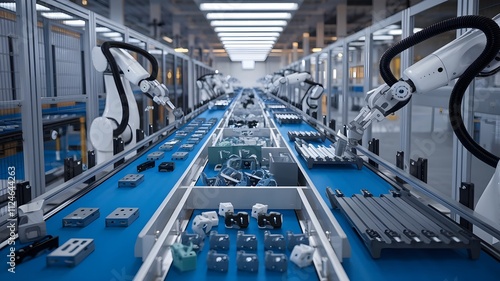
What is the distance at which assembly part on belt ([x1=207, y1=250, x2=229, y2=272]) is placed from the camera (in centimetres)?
148

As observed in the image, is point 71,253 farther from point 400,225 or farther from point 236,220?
point 400,225

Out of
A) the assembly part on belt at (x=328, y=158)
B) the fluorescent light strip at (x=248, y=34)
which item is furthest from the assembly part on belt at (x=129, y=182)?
the fluorescent light strip at (x=248, y=34)

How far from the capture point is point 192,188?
224 centimetres

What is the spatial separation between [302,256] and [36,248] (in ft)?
3.32

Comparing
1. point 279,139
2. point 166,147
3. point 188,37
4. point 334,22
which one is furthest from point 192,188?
point 188,37

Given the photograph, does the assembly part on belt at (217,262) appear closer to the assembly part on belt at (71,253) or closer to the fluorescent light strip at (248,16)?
the assembly part on belt at (71,253)

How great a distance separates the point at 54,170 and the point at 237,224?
6496 millimetres

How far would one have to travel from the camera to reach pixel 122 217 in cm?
189

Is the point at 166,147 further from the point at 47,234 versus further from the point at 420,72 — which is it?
the point at 420,72

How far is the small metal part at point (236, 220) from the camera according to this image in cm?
191

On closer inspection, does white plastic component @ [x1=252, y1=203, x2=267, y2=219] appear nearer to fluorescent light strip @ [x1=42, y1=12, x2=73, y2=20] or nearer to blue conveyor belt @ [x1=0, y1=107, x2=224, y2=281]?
blue conveyor belt @ [x1=0, y1=107, x2=224, y2=281]

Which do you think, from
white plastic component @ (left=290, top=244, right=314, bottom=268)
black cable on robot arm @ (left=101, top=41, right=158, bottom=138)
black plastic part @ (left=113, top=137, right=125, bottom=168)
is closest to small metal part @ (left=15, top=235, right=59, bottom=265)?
white plastic component @ (left=290, top=244, right=314, bottom=268)

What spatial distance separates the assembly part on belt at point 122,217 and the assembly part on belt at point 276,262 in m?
0.74

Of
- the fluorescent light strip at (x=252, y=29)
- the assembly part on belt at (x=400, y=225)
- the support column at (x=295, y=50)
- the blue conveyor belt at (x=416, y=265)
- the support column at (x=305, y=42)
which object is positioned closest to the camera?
the blue conveyor belt at (x=416, y=265)
